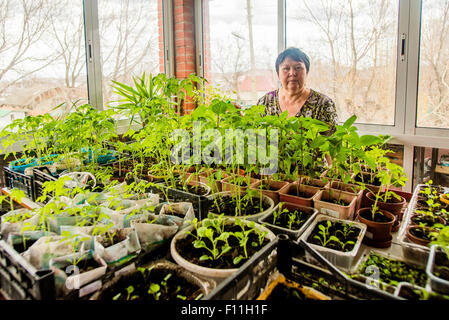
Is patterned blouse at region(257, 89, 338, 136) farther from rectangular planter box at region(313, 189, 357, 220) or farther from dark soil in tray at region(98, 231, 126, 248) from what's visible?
dark soil in tray at region(98, 231, 126, 248)

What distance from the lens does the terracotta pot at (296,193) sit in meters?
1.43

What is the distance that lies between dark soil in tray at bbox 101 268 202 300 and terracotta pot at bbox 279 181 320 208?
696 millimetres

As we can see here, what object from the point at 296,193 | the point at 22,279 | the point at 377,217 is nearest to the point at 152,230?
the point at 22,279

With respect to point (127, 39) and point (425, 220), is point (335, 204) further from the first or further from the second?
point (127, 39)

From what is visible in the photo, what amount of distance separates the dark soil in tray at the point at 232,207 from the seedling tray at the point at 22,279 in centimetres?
75

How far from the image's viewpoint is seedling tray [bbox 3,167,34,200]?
1662 mm

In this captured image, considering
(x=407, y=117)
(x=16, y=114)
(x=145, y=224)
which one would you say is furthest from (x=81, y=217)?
(x=407, y=117)

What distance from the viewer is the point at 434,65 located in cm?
273

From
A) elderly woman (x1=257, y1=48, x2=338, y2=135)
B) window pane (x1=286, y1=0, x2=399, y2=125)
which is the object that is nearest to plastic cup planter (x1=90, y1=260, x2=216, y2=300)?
elderly woman (x1=257, y1=48, x2=338, y2=135)

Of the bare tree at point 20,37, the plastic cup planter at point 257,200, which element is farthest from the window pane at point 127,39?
the plastic cup planter at point 257,200

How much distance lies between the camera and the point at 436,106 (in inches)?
109

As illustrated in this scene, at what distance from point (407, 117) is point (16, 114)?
349 cm

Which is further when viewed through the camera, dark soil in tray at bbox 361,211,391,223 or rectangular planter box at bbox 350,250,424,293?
dark soil in tray at bbox 361,211,391,223
